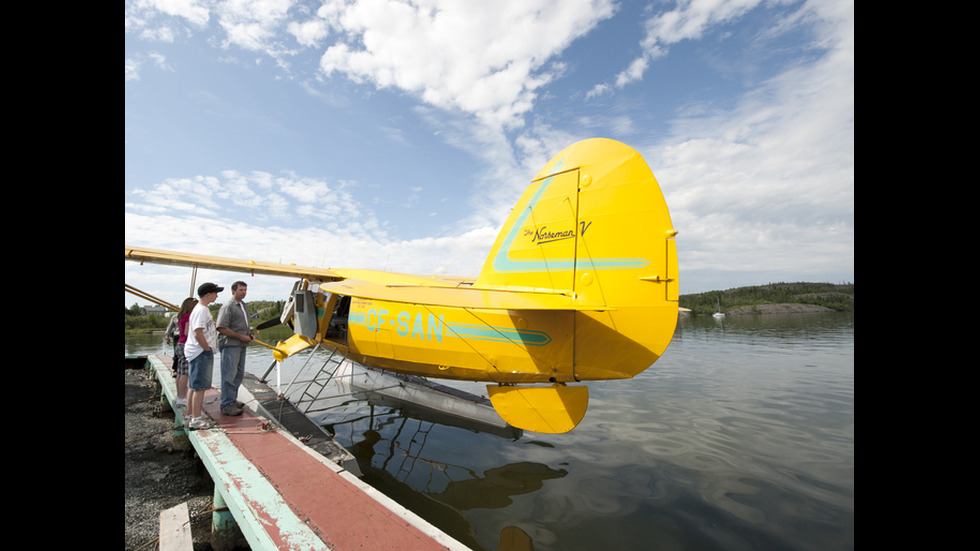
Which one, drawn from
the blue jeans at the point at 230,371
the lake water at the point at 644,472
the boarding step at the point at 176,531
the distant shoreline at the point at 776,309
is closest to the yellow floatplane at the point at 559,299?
the lake water at the point at 644,472

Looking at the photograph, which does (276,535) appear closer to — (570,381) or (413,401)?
(570,381)

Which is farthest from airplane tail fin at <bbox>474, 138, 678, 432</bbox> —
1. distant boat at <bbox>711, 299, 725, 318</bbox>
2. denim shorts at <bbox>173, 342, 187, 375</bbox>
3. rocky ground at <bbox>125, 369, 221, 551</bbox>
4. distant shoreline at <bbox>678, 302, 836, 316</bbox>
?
distant shoreline at <bbox>678, 302, 836, 316</bbox>

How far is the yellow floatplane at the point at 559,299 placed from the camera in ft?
12.0

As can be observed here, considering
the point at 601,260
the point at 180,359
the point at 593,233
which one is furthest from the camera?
the point at 180,359

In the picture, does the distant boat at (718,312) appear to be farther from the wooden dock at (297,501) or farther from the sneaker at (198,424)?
the sneaker at (198,424)

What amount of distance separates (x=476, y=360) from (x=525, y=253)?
153 cm

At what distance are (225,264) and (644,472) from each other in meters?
6.88

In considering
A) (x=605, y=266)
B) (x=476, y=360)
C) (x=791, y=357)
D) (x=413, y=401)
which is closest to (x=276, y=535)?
(x=476, y=360)

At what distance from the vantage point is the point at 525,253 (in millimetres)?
4633

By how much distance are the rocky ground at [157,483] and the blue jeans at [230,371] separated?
0.93 meters

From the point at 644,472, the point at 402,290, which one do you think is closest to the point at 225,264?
the point at 402,290

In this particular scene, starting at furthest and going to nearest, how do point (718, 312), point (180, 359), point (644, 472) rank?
point (718, 312) < point (180, 359) < point (644, 472)

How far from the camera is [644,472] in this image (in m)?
4.38

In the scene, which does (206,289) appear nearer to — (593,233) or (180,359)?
(180,359)
